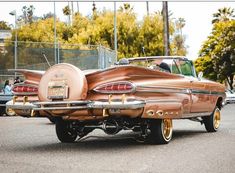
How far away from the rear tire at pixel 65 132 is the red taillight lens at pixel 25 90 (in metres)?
0.97

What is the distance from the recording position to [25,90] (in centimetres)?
917

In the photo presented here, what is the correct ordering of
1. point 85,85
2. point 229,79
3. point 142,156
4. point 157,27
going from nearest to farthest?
point 142,156, point 85,85, point 157,27, point 229,79

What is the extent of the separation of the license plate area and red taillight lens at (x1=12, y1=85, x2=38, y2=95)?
1.75 feet

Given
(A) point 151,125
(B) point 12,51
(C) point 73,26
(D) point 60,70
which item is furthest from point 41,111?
(C) point 73,26

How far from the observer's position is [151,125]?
9281 mm

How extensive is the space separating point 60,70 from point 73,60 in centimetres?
1990

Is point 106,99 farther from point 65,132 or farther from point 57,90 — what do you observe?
point 65,132

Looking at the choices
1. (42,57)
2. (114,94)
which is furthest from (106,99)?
(42,57)

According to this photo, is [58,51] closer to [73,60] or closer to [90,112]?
[73,60]

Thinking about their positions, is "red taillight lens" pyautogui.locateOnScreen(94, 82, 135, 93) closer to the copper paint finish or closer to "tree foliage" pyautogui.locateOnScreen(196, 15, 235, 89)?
the copper paint finish

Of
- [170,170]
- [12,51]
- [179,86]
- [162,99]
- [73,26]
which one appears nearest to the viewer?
[170,170]

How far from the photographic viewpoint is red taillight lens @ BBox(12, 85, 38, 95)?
29.9 feet

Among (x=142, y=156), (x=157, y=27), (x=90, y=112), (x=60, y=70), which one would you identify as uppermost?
(x=157, y=27)

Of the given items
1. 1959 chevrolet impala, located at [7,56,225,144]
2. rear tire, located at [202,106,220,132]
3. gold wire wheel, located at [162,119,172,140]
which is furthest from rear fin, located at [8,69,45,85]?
rear tire, located at [202,106,220,132]
